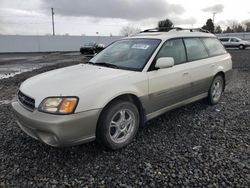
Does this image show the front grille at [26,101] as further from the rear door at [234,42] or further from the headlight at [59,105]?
the rear door at [234,42]

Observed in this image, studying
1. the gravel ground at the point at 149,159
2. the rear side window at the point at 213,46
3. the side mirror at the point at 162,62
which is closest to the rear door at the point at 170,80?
the side mirror at the point at 162,62

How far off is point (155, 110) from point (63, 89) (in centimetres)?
156

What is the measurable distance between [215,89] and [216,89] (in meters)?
0.05

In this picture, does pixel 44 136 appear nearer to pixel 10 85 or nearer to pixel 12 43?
pixel 10 85

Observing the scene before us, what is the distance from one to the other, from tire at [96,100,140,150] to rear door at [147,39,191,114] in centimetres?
36

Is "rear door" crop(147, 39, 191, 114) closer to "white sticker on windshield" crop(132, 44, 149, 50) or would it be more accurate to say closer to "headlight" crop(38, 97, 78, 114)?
"white sticker on windshield" crop(132, 44, 149, 50)

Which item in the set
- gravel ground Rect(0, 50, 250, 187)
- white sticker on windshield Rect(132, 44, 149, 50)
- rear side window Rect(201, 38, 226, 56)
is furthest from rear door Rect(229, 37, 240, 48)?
white sticker on windshield Rect(132, 44, 149, 50)

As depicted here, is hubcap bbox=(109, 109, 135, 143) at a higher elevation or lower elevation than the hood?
lower

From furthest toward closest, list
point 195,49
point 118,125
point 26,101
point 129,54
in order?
point 195,49
point 129,54
point 118,125
point 26,101

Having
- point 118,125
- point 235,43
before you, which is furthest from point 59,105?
point 235,43

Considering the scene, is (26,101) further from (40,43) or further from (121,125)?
(40,43)

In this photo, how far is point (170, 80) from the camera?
3848 millimetres

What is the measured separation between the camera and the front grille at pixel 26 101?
9.55 feet

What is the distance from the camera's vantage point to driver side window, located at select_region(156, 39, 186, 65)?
390 cm
